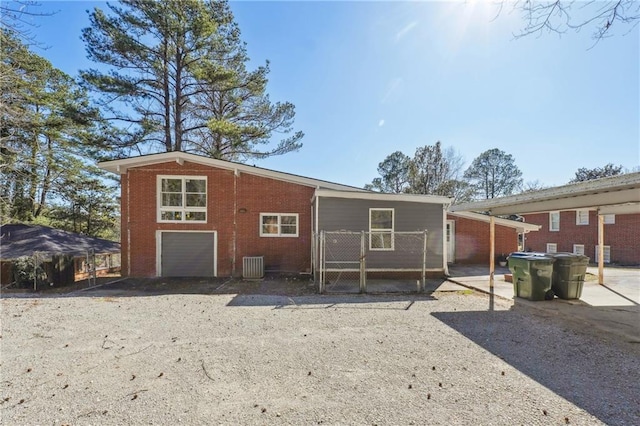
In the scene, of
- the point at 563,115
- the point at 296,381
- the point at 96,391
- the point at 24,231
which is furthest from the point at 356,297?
the point at 24,231

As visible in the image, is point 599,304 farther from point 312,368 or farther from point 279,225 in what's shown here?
point 279,225

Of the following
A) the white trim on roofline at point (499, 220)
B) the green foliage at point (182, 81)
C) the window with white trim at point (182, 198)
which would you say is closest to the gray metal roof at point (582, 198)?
the white trim on roofline at point (499, 220)

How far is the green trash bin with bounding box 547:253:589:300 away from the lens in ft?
23.4

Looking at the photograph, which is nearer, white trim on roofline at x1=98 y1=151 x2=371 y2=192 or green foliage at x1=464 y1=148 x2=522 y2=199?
white trim on roofline at x1=98 y1=151 x2=371 y2=192

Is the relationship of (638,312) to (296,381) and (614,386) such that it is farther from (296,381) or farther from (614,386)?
(296,381)

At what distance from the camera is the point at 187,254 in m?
11.6

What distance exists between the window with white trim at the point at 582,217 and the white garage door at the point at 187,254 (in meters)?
23.2

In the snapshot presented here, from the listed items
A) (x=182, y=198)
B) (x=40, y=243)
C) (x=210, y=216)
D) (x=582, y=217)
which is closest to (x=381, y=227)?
(x=210, y=216)

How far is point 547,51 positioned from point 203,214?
11.0 metres

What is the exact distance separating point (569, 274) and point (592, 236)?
17077 millimetres

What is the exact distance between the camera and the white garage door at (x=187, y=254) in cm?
1151

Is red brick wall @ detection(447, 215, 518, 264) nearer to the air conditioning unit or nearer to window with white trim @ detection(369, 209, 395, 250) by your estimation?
window with white trim @ detection(369, 209, 395, 250)

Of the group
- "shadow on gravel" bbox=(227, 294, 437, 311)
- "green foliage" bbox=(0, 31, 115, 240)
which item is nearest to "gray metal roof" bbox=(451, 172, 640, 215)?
"shadow on gravel" bbox=(227, 294, 437, 311)

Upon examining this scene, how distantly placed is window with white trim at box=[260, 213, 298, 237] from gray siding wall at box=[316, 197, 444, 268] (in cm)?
195
